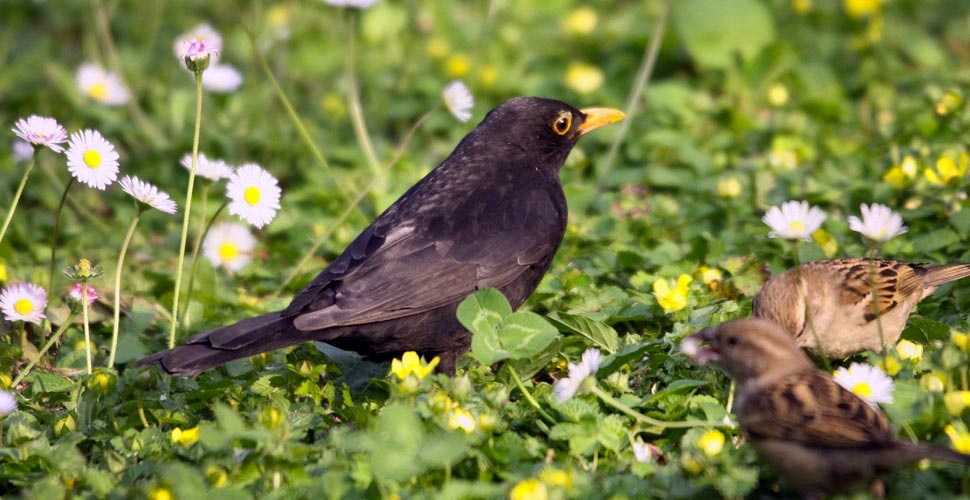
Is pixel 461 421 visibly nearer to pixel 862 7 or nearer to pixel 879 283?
pixel 879 283

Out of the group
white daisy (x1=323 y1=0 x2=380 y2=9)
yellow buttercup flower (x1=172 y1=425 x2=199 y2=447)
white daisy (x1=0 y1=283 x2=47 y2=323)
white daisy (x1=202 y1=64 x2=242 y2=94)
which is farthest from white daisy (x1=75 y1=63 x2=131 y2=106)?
yellow buttercup flower (x1=172 y1=425 x2=199 y2=447)

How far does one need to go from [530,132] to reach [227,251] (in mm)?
1856

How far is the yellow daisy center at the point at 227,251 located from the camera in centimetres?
621

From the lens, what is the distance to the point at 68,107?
324 inches

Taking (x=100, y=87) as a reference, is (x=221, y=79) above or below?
below

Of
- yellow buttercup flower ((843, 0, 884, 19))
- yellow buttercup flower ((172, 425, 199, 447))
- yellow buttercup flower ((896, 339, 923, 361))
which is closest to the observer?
yellow buttercup flower ((172, 425, 199, 447))

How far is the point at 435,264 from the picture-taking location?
471 cm

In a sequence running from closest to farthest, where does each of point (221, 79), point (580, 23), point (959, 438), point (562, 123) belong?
point (959, 438)
point (562, 123)
point (221, 79)
point (580, 23)

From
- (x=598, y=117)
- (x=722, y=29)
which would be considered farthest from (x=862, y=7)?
(x=598, y=117)

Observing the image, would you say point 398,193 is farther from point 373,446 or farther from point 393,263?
point 373,446

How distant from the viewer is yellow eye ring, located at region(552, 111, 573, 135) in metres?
5.41

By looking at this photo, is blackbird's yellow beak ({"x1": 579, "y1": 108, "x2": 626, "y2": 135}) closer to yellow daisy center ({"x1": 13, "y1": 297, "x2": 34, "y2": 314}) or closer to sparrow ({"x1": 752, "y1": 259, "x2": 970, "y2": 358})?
sparrow ({"x1": 752, "y1": 259, "x2": 970, "y2": 358})

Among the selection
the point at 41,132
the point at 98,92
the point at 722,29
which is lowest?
the point at 722,29

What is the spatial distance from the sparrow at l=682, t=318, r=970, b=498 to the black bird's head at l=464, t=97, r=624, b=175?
176 cm
